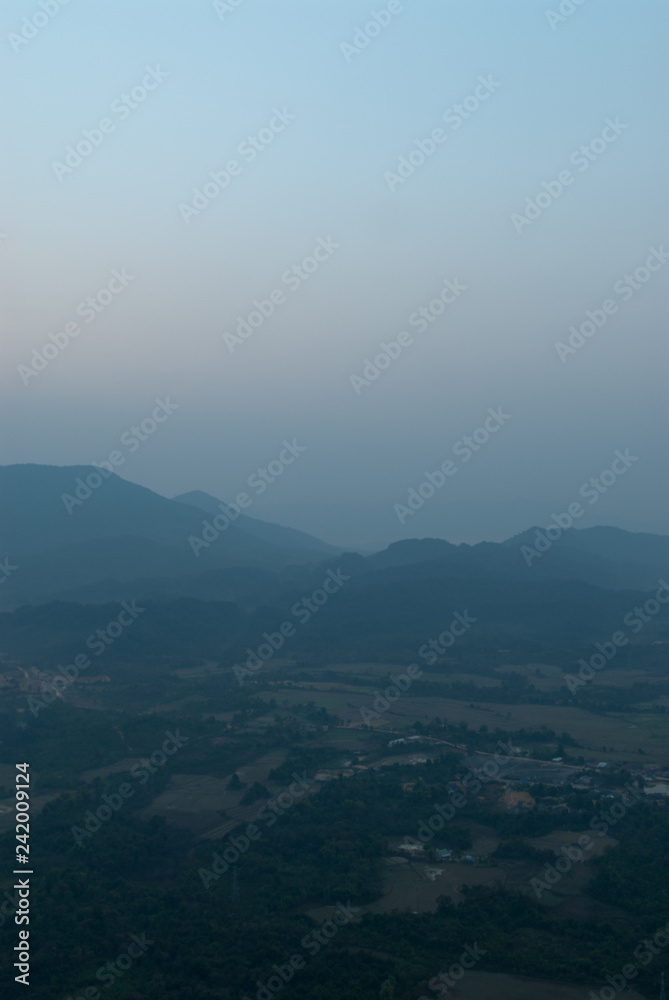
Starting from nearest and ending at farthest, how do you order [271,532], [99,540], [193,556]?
[193,556], [99,540], [271,532]

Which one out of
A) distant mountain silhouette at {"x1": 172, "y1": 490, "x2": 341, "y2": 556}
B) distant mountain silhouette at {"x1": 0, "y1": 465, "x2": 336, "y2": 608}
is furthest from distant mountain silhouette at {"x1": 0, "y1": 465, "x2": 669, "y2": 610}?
distant mountain silhouette at {"x1": 172, "y1": 490, "x2": 341, "y2": 556}

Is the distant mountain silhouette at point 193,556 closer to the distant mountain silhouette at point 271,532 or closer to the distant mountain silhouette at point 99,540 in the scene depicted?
the distant mountain silhouette at point 99,540

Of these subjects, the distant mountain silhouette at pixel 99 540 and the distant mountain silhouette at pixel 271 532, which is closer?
the distant mountain silhouette at pixel 99 540

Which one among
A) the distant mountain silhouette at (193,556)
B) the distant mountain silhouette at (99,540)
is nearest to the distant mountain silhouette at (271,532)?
the distant mountain silhouette at (99,540)

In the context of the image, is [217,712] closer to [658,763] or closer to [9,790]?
[9,790]

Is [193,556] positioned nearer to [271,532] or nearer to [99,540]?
[99,540]

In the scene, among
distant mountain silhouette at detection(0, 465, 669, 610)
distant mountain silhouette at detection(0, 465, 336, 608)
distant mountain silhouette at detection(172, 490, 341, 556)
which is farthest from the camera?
distant mountain silhouette at detection(172, 490, 341, 556)

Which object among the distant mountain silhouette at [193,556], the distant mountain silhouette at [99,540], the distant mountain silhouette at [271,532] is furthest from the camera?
the distant mountain silhouette at [271,532]

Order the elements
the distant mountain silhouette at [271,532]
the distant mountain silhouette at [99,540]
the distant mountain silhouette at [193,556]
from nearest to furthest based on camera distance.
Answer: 1. the distant mountain silhouette at [193,556]
2. the distant mountain silhouette at [99,540]
3. the distant mountain silhouette at [271,532]

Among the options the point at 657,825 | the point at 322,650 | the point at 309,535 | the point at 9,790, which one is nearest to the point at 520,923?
the point at 657,825

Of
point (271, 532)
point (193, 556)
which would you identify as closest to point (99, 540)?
point (193, 556)

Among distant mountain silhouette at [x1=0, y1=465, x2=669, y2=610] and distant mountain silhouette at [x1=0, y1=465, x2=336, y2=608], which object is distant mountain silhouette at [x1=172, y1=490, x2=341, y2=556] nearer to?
distant mountain silhouette at [x1=0, y1=465, x2=336, y2=608]
